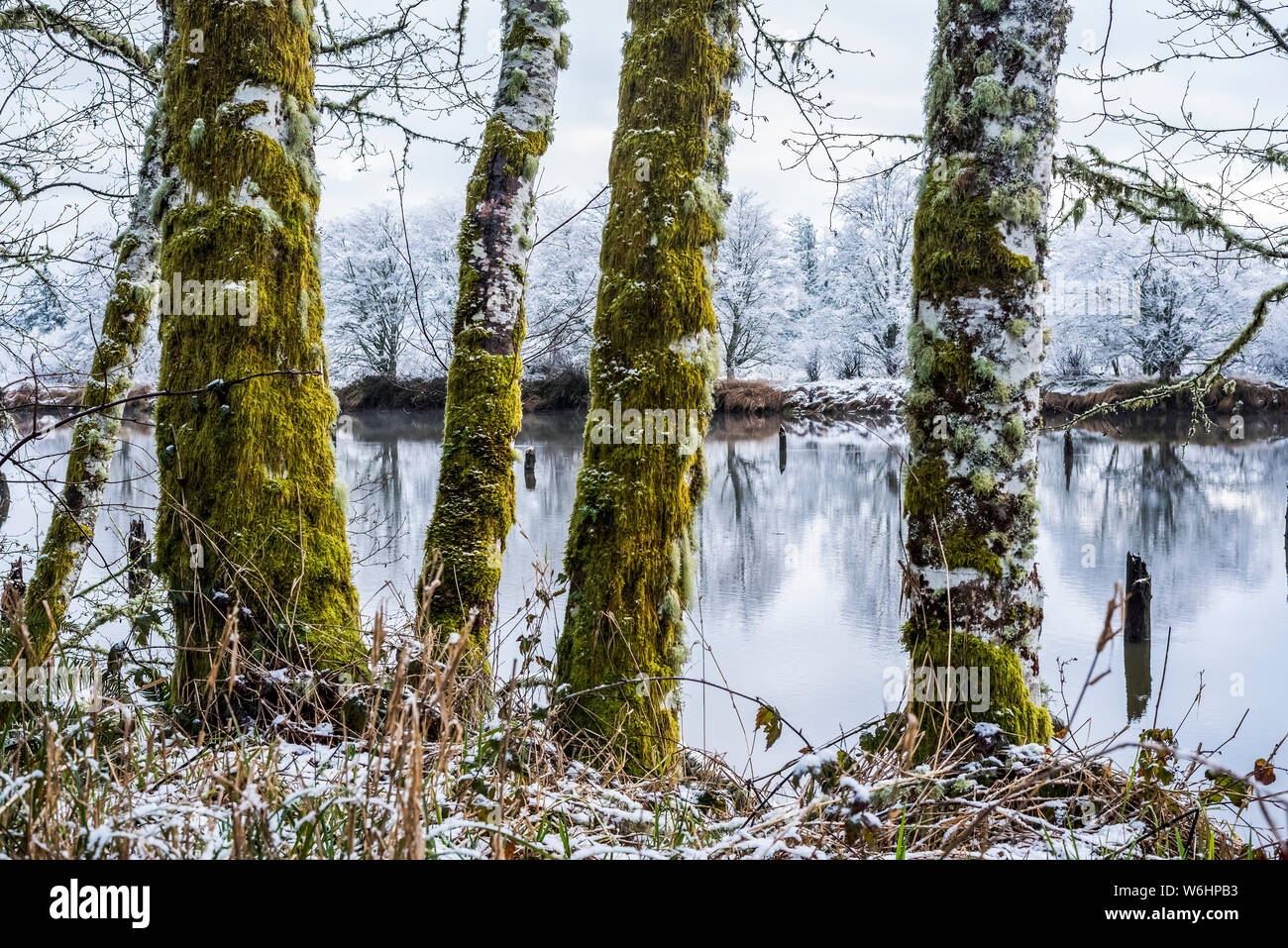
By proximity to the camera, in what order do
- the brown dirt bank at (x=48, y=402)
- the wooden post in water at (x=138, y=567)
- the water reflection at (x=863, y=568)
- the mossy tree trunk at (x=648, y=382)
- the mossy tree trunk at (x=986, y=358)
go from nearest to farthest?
the brown dirt bank at (x=48, y=402)
the mossy tree trunk at (x=986, y=358)
the mossy tree trunk at (x=648, y=382)
the wooden post in water at (x=138, y=567)
the water reflection at (x=863, y=568)

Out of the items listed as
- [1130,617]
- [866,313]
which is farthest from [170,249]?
[866,313]

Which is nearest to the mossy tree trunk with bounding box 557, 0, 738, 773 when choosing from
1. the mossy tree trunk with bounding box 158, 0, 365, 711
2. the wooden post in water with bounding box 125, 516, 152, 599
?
the mossy tree trunk with bounding box 158, 0, 365, 711

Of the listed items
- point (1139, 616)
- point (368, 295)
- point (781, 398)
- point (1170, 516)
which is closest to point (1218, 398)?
point (781, 398)

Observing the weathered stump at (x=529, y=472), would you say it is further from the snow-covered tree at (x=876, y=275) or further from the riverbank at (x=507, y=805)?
the snow-covered tree at (x=876, y=275)

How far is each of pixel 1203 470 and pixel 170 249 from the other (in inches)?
933

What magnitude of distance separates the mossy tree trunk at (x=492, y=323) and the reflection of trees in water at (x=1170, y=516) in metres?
6.82

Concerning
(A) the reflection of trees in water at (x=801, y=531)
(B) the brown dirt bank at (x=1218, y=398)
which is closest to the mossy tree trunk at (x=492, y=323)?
(A) the reflection of trees in water at (x=801, y=531)

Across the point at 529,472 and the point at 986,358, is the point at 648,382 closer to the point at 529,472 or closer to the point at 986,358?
the point at 986,358

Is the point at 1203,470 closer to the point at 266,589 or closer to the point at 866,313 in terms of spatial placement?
the point at 866,313

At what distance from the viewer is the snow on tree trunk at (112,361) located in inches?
197

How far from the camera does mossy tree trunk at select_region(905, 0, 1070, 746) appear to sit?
2.77 metres

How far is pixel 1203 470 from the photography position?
2005cm

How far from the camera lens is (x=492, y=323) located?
5.02 metres

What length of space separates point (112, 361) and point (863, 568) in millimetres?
10464
